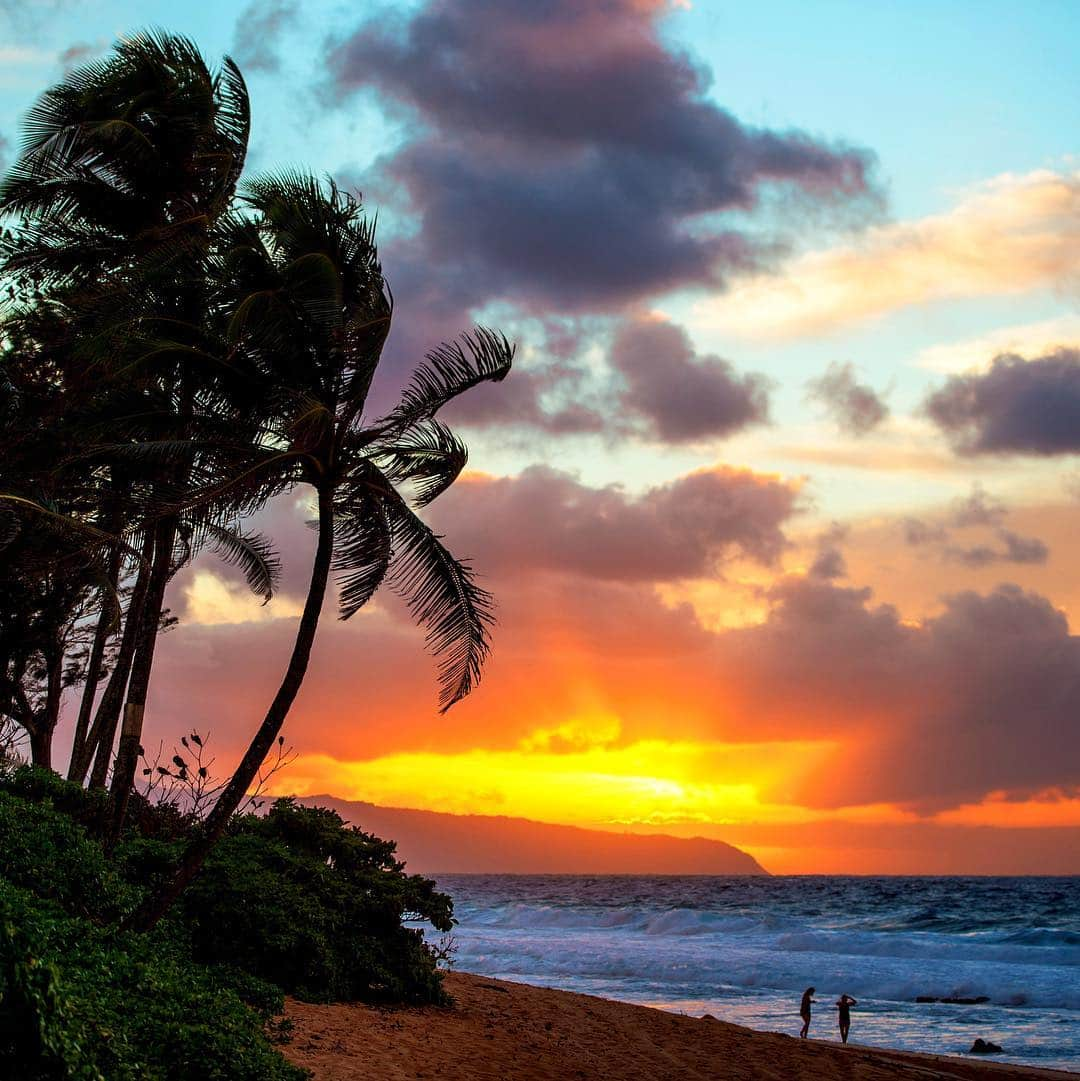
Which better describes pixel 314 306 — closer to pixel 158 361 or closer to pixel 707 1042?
→ pixel 158 361

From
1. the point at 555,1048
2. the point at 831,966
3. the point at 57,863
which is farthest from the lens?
the point at 831,966

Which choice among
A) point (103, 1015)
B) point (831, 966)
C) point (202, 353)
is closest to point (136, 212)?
point (202, 353)

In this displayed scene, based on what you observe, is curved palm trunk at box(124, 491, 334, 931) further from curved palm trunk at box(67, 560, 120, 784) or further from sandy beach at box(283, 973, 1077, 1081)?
curved palm trunk at box(67, 560, 120, 784)

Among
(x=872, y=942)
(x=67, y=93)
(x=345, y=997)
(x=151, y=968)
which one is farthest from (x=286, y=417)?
(x=872, y=942)

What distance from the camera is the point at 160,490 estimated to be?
480 inches

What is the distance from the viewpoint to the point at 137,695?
14.7 m

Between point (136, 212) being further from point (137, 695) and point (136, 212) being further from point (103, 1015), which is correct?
point (103, 1015)

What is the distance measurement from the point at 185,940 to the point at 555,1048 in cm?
498

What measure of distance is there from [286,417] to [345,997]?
7267 millimetres

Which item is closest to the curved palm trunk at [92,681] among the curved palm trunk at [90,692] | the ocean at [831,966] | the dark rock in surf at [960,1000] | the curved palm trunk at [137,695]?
the curved palm trunk at [90,692]

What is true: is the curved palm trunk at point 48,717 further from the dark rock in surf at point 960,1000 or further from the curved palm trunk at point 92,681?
the dark rock in surf at point 960,1000

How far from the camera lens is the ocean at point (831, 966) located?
75.9 ft

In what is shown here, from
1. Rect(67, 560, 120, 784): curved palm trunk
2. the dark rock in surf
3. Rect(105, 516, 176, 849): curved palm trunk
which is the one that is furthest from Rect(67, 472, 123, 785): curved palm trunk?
the dark rock in surf

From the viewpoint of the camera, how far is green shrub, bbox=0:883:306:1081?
6586mm
